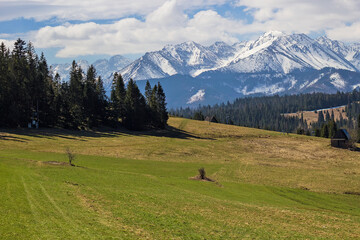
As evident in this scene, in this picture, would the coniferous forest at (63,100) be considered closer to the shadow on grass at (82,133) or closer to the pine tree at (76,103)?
the pine tree at (76,103)

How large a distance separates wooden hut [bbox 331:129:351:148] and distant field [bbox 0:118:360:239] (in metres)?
15.3

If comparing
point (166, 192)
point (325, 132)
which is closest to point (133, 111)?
point (166, 192)

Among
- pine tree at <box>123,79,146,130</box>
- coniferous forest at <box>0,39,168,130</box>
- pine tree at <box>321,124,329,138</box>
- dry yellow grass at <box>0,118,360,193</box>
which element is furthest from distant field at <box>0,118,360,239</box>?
pine tree at <box>321,124,329,138</box>

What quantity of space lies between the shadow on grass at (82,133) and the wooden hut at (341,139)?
147ft

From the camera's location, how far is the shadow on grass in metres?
88.2

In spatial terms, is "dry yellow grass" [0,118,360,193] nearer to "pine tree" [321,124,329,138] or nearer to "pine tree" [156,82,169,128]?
"pine tree" [156,82,169,128]

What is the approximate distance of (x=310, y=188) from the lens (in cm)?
5506

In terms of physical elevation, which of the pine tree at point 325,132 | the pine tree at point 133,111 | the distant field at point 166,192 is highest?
the pine tree at point 133,111

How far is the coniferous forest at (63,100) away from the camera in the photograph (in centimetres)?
9725

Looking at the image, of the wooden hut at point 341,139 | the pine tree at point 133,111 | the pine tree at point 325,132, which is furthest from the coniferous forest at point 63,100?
the pine tree at point 325,132

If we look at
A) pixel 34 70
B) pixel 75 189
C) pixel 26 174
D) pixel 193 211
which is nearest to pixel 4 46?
pixel 34 70

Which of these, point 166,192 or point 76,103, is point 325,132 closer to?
point 76,103

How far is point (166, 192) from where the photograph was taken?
3878cm

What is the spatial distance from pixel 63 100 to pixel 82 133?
50.5ft
